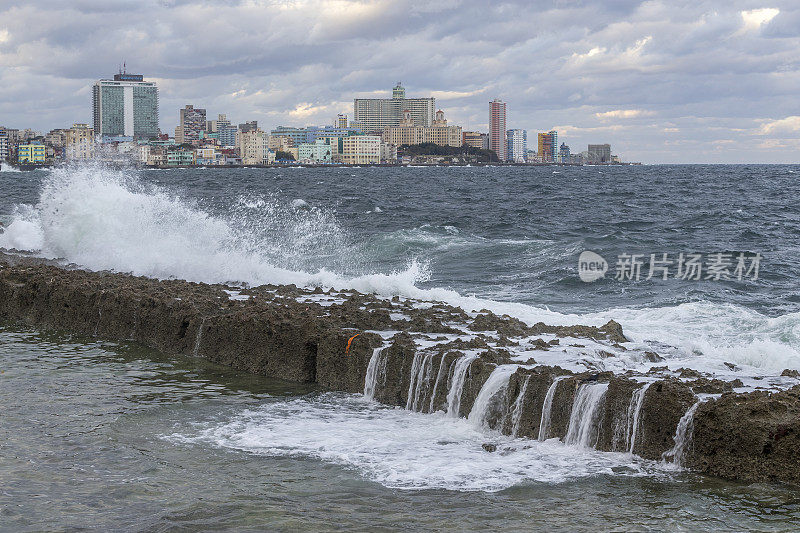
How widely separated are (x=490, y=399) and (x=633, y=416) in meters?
1.43

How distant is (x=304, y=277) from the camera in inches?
626

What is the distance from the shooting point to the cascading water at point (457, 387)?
8.36 metres

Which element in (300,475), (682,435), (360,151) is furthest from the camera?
(360,151)

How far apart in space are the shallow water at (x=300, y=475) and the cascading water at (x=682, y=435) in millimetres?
191

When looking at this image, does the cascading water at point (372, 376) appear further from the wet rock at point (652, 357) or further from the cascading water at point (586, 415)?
the wet rock at point (652, 357)

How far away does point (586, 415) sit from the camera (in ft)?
24.3

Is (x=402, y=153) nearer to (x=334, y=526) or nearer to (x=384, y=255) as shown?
(x=384, y=255)

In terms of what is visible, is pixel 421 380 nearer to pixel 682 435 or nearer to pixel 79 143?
pixel 682 435

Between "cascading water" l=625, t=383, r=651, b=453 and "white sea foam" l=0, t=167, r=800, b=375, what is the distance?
1.61 metres
